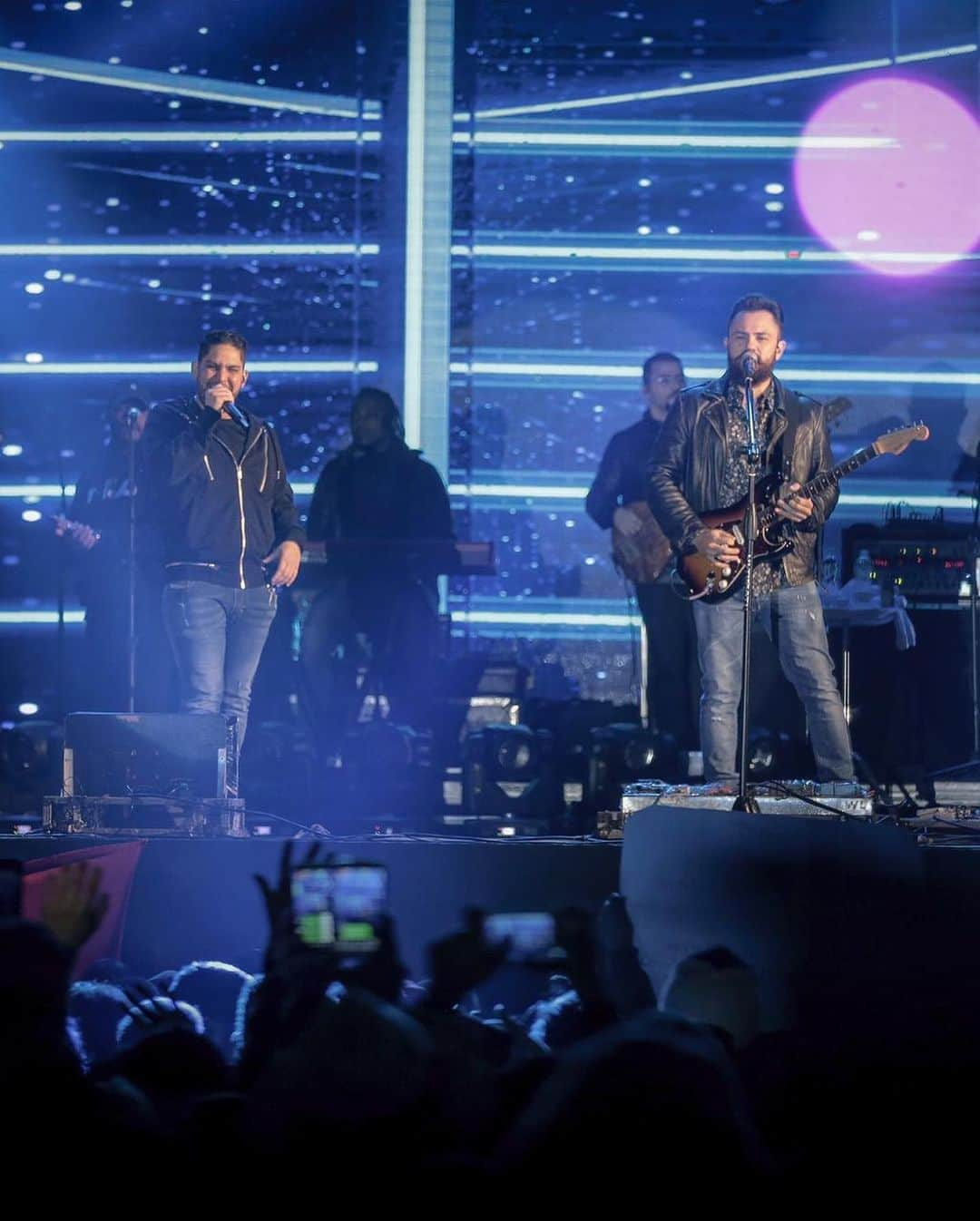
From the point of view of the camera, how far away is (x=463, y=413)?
880 cm

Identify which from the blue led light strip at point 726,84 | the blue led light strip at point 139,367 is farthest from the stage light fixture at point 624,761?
the blue led light strip at point 726,84

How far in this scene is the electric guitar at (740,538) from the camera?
4.61 m

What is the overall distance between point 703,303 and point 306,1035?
8.43 metres

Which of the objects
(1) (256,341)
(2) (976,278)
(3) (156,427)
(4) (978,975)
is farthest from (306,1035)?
(2) (976,278)

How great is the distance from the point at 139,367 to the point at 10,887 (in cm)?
746

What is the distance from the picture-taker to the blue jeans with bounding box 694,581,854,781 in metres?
4.60

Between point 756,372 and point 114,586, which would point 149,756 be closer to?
point 756,372

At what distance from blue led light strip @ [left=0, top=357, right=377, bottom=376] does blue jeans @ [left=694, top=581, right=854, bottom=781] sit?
495 centimetres

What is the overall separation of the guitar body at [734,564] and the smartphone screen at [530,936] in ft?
9.00

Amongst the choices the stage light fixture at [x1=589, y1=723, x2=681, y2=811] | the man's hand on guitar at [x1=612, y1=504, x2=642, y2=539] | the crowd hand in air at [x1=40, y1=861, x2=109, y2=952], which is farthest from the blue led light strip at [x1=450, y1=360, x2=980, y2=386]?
the crowd hand in air at [x1=40, y1=861, x2=109, y2=952]

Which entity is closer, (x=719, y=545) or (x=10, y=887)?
(x=10, y=887)

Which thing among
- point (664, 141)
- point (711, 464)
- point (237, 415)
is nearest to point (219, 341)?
point (237, 415)

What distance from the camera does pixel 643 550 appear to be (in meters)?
6.32

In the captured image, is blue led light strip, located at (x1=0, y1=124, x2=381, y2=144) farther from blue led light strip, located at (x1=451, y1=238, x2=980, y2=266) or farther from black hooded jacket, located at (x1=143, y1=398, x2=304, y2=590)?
black hooded jacket, located at (x1=143, y1=398, x2=304, y2=590)
